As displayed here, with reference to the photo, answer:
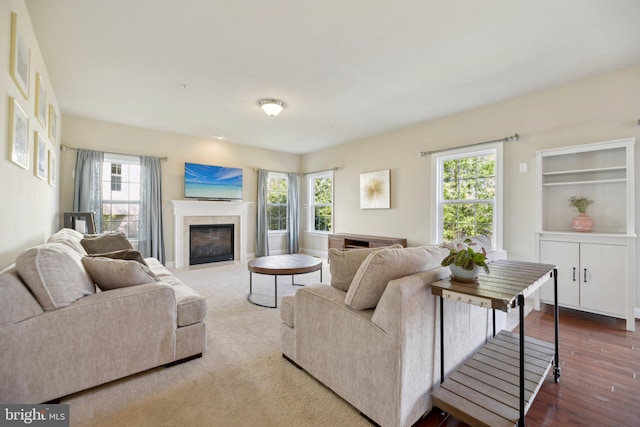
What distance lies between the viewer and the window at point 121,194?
16.4ft

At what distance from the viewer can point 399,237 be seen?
5.26 metres

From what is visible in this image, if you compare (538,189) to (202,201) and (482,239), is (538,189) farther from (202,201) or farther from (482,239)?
(202,201)

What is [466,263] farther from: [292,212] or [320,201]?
[292,212]

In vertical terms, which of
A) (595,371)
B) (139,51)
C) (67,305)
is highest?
(139,51)

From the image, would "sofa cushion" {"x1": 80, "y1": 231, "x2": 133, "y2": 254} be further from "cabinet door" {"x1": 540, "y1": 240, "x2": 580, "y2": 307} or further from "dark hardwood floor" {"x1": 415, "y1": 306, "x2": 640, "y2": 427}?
"cabinet door" {"x1": 540, "y1": 240, "x2": 580, "y2": 307}

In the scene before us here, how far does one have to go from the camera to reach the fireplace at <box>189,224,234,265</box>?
226 inches

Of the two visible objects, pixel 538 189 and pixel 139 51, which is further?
pixel 538 189

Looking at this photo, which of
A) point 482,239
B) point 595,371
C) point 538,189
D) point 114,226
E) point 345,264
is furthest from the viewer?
point 114,226

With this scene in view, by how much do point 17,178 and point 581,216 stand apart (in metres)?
5.36

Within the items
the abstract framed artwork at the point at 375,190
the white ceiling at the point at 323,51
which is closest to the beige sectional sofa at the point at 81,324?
the white ceiling at the point at 323,51

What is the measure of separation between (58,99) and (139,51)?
224 centimetres

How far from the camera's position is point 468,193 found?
4.38 meters

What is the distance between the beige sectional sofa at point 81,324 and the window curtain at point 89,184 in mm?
3365

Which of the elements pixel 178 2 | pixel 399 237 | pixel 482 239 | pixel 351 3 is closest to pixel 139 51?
pixel 178 2
